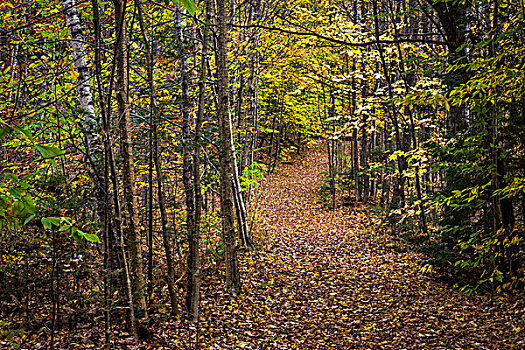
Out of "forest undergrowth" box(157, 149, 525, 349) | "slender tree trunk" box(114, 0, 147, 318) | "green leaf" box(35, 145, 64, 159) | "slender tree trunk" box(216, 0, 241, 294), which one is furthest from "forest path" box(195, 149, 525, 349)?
"green leaf" box(35, 145, 64, 159)

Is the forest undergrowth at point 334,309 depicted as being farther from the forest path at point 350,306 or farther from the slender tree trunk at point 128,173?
the slender tree trunk at point 128,173

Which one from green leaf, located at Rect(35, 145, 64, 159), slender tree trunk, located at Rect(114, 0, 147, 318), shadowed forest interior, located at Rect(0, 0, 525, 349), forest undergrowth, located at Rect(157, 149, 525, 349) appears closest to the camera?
green leaf, located at Rect(35, 145, 64, 159)

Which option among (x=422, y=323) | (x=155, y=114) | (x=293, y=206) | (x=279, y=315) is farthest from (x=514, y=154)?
(x=293, y=206)

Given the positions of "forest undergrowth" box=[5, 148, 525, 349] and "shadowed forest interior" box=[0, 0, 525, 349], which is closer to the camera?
"shadowed forest interior" box=[0, 0, 525, 349]

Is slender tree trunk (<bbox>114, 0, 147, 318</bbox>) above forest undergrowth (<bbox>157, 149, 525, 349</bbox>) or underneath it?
above

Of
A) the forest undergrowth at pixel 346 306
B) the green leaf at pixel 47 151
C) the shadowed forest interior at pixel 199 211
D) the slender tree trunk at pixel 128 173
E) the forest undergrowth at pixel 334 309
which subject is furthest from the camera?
the forest undergrowth at pixel 346 306

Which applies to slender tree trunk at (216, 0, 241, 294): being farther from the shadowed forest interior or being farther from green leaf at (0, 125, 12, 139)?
green leaf at (0, 125, 12, 139)

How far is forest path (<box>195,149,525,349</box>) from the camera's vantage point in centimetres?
554

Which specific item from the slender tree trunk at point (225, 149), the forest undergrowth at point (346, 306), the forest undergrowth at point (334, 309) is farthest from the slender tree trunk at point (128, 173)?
the slender tree trunk at point (225, 149)

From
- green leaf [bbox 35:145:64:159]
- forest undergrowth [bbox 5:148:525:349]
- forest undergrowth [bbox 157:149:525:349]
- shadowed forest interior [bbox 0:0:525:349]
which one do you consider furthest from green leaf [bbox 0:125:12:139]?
forest undergrowth [bbox 157:149:525:349]

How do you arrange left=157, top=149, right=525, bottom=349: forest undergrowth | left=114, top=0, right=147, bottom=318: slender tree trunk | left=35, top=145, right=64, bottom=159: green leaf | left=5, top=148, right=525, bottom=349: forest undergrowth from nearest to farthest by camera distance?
left=35, top=145, right=64, bottom=159: green leaf
left=114, top=0, right=147, bottom=318: slender tree trunk
left=5, top=148, right=525, bottom=349: forest undergrowth
left=157, top=149, right=525, bottom=349: forest undergrowth

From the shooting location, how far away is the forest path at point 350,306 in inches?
218

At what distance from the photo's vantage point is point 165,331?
17.3 feet

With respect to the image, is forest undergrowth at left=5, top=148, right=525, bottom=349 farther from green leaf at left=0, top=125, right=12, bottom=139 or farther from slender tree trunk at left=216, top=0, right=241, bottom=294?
green leaf at left=0, top=125, right=12, bottom=139
